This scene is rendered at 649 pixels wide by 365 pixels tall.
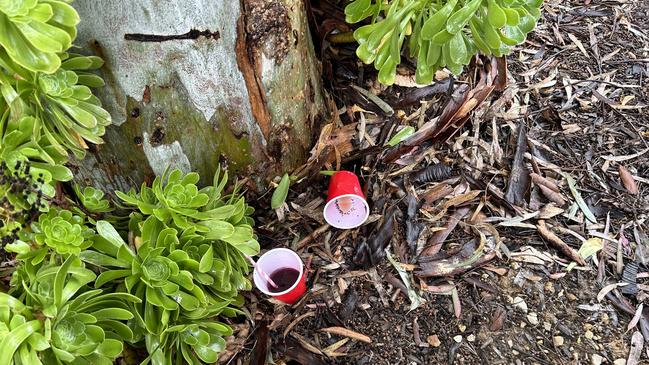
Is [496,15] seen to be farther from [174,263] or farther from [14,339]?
[14,339]

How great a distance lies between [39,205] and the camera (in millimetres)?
1748

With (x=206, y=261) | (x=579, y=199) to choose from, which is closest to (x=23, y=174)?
(x=206, y=261)

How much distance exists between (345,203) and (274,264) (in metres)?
0.38

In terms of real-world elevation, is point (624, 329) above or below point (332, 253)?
below

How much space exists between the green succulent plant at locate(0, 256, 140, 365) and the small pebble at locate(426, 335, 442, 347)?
1043 mm

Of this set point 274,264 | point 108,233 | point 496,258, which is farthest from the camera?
point 496,258

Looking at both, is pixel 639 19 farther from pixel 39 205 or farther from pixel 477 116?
pixel 39 205

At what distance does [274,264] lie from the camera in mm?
2303

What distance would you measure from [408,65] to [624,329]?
1.39 metres

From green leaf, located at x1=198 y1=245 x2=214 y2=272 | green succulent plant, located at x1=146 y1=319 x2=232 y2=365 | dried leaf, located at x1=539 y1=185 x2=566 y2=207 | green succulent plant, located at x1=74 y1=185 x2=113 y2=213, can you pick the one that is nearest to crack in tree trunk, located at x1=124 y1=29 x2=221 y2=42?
green succulent plant, located at x1=74 y1=185 x2=113 y2=213

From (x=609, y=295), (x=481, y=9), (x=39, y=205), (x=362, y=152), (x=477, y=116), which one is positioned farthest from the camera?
(x=477, y=116)

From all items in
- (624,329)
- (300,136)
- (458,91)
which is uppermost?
(300,136)

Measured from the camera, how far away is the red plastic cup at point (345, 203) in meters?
2.34

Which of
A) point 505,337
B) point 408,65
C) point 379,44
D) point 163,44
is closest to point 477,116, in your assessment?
point 408,65
